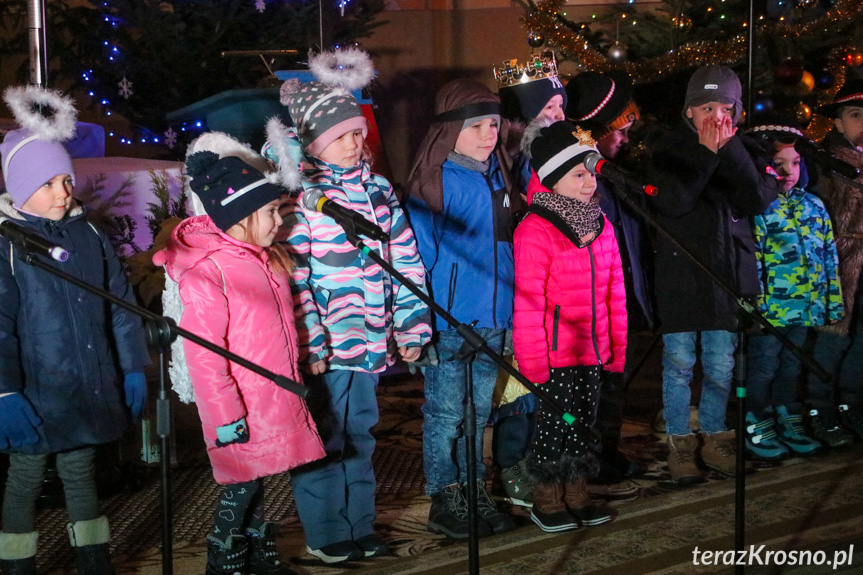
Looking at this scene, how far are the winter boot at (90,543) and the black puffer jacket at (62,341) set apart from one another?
258 mm

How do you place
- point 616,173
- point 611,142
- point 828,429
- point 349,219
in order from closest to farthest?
point 349,219
point 616,173
point 611,142
point 828,429

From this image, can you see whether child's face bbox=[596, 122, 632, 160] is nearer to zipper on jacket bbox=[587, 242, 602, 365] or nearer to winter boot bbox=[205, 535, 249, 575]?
zipper on jacket bbox=[587, 242, 602, 365]

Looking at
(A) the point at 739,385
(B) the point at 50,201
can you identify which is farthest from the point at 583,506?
(B) the point at 50,201

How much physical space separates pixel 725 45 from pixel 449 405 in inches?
104

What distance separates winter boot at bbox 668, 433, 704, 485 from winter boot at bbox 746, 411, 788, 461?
42 cm

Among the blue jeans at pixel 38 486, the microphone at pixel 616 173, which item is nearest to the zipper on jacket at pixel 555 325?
the microphone at pixel 616 173

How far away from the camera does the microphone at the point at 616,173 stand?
107 inches

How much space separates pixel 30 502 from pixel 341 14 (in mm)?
4228

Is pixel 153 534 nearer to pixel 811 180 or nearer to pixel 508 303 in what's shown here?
pixel 508 303

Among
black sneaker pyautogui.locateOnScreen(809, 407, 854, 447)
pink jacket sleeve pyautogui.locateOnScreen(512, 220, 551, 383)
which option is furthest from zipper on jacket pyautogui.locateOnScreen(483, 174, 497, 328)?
black sneaker pyautogui.locateOnScreen(809, 407, 854, 447)

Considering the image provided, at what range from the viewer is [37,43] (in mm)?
3693

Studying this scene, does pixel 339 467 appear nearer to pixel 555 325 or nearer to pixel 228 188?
pixel 555 325

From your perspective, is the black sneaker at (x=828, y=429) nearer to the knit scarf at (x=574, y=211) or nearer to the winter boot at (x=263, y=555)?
the knit scarf at (x=574, y=211)

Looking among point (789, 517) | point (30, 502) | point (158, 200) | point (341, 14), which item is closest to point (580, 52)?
point (341, 14)
